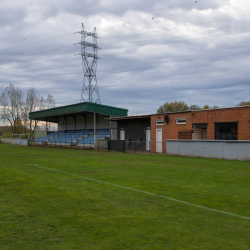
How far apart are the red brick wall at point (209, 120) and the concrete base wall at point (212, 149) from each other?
10.8ft

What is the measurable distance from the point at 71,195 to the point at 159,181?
371 cm

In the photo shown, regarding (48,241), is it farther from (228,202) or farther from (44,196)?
(228,202)

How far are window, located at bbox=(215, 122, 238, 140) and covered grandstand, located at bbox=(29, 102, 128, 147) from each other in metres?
16.1

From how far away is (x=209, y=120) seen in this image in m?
24.1

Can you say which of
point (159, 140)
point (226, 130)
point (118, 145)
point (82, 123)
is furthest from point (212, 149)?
point (82, 123)

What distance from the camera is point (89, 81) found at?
51344 mm

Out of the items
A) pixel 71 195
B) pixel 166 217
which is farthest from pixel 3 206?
pixel 166 217

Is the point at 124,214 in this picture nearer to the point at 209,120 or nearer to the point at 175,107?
the point at 209,120

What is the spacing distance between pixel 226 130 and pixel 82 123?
31.7 metres

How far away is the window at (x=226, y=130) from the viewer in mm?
22438

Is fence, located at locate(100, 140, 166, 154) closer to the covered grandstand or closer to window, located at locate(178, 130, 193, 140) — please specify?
window, located at locate(178, 130, 193, 140)

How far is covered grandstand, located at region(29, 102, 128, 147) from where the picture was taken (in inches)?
1555

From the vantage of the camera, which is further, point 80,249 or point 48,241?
point 48,241

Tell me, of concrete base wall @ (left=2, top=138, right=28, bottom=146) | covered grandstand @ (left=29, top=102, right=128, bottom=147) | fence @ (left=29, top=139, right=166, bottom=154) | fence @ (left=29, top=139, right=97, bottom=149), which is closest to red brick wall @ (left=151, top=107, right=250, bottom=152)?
fence @ (left=29, top=139, right=166, bottom=154)
